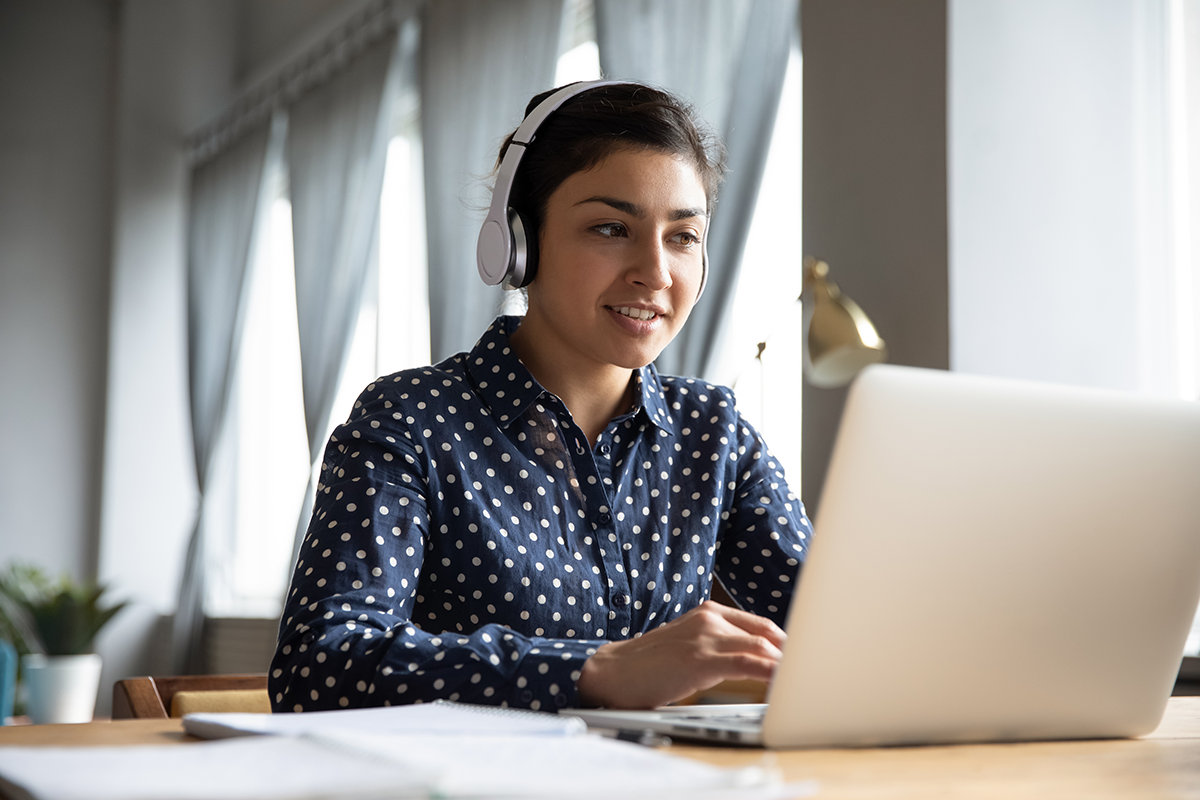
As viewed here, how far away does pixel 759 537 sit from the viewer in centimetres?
144

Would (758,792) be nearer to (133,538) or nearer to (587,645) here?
(587,645)

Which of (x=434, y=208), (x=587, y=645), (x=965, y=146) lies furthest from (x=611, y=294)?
(x=434, y=208)

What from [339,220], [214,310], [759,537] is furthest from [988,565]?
[214,310]

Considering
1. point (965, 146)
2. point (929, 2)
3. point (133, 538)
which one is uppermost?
point (929, 2)

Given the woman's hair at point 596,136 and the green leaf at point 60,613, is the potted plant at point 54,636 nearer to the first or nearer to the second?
the green leaf at point 60,613

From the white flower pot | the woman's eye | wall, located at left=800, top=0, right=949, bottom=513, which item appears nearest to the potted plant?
the white flower pot

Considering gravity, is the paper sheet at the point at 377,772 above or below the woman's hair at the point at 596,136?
below

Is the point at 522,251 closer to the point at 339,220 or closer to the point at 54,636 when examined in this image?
the point at 339,220

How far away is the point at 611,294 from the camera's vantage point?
54.6 inches

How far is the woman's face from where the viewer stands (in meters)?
1.38

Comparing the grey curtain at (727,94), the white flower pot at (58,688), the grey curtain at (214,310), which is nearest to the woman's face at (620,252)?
the grey curtain at (727,94)

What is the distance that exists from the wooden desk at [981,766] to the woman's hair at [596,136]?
820 millimetres

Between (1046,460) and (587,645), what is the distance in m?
0.36

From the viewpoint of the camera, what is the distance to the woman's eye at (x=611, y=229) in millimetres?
1387
